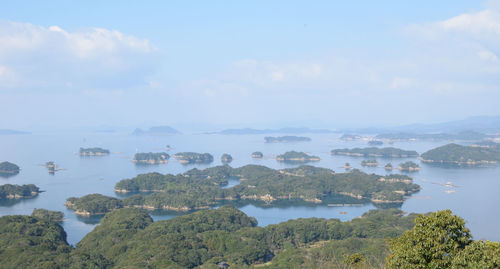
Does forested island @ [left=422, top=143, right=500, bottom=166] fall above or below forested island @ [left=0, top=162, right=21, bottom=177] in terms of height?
above

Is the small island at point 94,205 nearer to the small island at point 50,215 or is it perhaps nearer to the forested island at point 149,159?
the small island at point 50,215

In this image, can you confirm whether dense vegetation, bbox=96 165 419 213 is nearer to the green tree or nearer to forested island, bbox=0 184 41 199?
forested island, bbox=0 184 41 199

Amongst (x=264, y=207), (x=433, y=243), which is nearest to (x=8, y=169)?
(x=264, y=207)

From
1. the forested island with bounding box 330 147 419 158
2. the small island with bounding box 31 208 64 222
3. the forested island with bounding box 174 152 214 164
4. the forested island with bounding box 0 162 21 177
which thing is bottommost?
the small island with bounding box 31 208 64 222

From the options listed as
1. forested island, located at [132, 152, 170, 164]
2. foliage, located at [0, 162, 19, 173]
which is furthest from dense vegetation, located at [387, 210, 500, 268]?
forested island, located at [132, 152, 170, 164]

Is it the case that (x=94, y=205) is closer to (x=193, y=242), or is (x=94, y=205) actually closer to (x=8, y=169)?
(x=193, y=242)

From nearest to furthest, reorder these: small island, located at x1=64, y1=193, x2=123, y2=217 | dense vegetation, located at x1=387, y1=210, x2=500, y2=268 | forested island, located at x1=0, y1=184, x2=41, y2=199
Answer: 1. dense vegetation, located at x1=387, y1=210, x2=500, y2=268
2. small island, located at x1=64, y1=193, x2=123, y2=217
3. forested island, located at x1=0, y1=184, x2=41, y2=199

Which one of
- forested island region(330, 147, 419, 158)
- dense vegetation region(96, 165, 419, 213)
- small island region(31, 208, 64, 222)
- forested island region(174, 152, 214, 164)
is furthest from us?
forested island region(330, 147, 419, 158)
